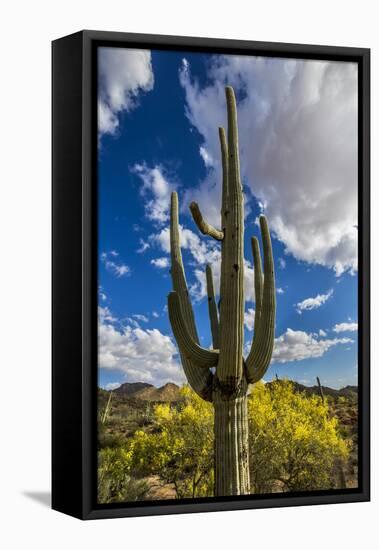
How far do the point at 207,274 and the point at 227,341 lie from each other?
566mm

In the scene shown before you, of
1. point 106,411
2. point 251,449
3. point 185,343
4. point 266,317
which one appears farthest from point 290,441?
point 106,411

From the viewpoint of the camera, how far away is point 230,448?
1066 cm

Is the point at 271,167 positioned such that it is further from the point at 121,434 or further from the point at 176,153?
the point at 121,434

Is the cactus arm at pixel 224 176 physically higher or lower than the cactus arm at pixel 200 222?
higher

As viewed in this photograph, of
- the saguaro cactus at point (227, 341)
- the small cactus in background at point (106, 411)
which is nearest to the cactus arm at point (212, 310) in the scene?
the saguaro cactus at point (227, 341)

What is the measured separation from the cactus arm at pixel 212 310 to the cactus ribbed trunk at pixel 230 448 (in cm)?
46

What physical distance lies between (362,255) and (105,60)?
2.73m

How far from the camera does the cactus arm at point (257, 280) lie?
10820 millimetres

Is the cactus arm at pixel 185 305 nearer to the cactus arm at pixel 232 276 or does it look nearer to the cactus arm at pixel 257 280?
the cactus arm at pixel 232 276

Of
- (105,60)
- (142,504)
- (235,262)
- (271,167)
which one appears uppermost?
(105,60)

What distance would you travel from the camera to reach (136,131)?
10.3 metres

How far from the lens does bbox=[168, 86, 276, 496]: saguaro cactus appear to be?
10.6m

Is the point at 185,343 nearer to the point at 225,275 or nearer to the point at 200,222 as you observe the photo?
the point at 225,275

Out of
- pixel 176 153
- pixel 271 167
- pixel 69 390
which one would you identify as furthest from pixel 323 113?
pixel 69 390
